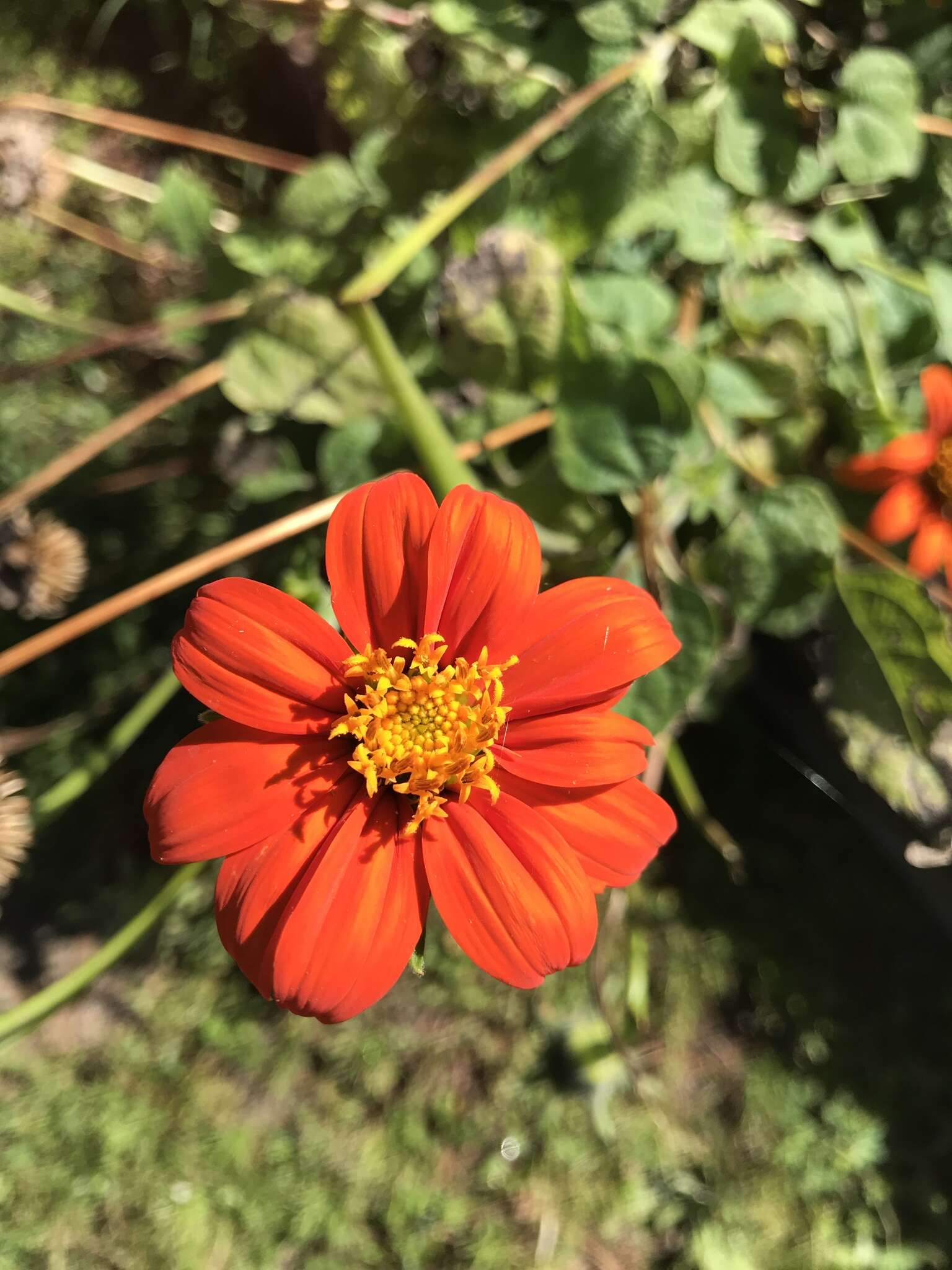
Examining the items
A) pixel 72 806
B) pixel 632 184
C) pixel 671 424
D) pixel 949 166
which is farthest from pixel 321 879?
pixel 949 166

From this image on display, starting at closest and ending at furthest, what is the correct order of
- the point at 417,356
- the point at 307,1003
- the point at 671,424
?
the point at 307,1003 → the point at 671,424 → the point at 417,356

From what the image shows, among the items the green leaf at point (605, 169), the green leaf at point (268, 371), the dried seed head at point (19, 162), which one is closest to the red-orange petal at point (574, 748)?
the green leaf at point (268, 371)

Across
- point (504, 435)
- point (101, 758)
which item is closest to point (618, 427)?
point (504, 435)

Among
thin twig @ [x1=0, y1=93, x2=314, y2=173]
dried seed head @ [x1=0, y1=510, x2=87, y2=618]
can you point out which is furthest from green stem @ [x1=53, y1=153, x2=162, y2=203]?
dried seed head @ [x1=0, y1=510, x2=87, y2=618]

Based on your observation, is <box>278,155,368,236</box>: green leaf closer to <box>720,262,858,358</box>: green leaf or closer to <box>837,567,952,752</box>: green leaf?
<box>720,262,858,358</box>: green leaf

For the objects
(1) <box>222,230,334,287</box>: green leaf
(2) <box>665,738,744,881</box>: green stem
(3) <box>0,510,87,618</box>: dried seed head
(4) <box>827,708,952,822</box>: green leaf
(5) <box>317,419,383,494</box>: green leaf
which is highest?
(1) <box>222,230,334,287</box>: green leaf

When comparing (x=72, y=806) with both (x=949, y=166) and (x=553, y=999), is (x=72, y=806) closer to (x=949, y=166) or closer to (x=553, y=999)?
(x=553, y=999)
